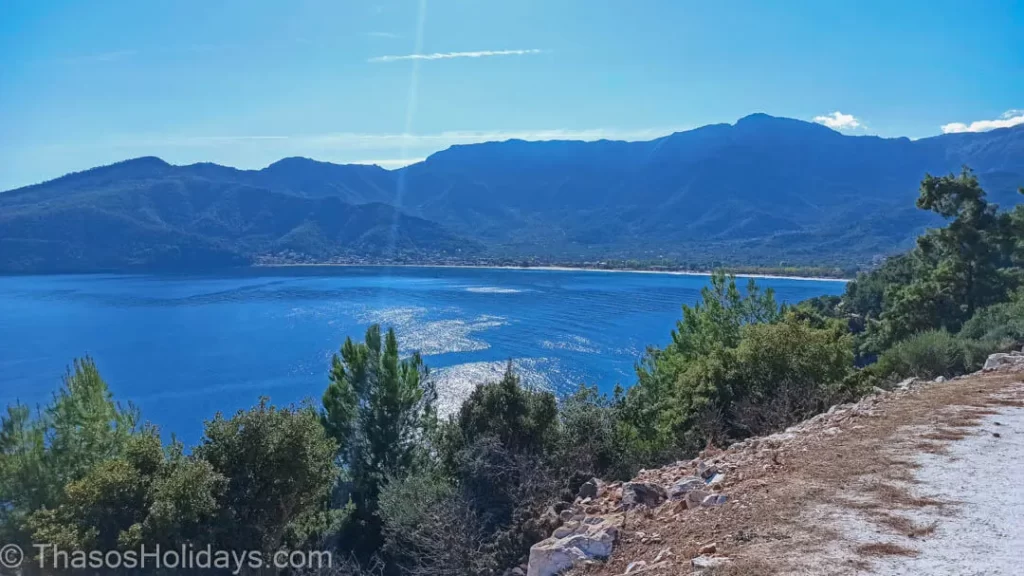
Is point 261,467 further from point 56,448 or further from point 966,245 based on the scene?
point 966,245

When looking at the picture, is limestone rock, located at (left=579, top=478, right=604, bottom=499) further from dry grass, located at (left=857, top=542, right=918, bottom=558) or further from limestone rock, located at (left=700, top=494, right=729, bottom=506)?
dry grass, located at (left=857, top=542, right=918, bottom=558)

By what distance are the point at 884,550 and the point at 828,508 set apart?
0.89m

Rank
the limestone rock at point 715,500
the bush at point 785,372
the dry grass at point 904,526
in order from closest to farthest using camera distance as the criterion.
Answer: the dry grass at point 904,526
the limestone rock at point 715,500
the bush at point 785,372

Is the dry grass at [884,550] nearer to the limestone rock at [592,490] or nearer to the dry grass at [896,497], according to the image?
the dry grass at [896,497]

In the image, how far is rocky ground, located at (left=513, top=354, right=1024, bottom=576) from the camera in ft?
16.6

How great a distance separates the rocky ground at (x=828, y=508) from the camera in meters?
5.07

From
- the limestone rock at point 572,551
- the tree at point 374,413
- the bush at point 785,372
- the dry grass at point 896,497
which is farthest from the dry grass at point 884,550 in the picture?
the tree at point 374,413

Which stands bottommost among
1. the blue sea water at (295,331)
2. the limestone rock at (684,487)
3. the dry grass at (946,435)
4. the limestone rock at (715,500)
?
the blue sea water at (295,331)

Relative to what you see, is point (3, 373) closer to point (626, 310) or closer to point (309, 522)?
point (309, 522)

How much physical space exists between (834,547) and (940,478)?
230 centimetres

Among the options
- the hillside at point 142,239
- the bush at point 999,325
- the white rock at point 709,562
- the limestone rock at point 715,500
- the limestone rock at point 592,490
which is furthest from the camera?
the hillside at point 142,239

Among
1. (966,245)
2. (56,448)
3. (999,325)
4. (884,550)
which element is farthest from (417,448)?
(966,245)

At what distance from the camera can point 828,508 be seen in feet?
19.7

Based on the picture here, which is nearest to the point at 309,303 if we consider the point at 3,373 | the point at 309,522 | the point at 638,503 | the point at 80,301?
the point at 80,301
